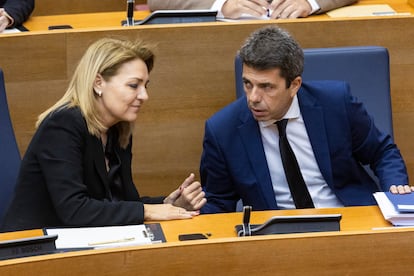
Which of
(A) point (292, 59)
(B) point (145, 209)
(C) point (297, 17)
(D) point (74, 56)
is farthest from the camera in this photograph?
(C) point (297, 17)

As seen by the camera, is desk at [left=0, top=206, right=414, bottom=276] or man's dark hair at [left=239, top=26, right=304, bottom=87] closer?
desk at [left=0, top=206, right=414, bottom=276]

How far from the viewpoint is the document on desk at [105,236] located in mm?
2418

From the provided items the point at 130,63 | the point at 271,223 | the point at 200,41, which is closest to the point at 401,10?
the point at 200,41

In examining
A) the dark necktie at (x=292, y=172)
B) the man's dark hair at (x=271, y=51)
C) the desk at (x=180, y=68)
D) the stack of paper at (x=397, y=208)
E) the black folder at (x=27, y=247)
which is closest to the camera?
the black folder at (x=27, y=247)

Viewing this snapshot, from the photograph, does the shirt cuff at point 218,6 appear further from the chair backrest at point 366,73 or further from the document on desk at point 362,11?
the chair backrest at point 366,73

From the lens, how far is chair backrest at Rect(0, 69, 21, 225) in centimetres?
292

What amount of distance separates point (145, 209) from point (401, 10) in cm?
175

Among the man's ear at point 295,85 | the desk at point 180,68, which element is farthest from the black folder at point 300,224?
the desk at point 180,68

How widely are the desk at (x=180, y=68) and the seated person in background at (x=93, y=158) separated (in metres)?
0.63

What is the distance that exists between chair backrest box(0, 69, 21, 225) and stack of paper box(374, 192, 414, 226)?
103 cm

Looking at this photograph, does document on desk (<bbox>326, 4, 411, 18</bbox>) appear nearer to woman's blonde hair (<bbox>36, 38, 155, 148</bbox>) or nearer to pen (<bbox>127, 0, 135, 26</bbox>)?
pen (<bbox>127, 0, 135, 26</bbox>)

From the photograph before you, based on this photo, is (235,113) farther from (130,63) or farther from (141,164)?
(141,164)

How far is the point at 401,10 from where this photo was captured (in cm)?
399

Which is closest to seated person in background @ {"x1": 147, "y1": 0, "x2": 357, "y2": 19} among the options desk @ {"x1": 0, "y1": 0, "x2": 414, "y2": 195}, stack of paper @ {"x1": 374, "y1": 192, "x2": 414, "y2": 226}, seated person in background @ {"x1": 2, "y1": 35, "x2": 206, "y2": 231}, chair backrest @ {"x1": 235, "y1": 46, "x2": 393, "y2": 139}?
desk @ {"x1": 0, "y1": 0, "x2": 414, "y2": 195}
